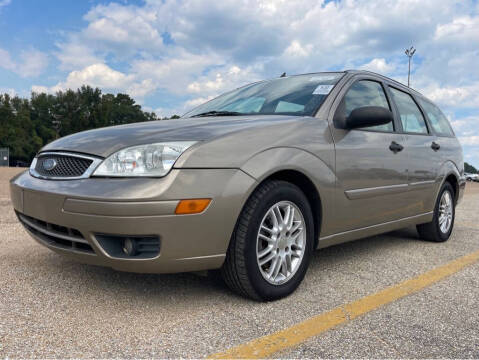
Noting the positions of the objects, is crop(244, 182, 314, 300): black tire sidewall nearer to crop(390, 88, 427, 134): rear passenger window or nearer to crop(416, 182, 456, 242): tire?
crop(390, 88, 427, 134): rear passenger window

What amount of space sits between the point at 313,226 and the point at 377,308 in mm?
641

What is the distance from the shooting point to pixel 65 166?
2426 millimetres

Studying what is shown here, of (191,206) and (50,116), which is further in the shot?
(50,116)

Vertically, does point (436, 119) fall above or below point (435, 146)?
above

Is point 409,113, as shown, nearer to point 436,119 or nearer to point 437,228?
point 436,119

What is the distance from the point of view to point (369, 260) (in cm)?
362

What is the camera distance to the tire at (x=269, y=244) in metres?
2.38

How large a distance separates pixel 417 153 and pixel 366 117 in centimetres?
123

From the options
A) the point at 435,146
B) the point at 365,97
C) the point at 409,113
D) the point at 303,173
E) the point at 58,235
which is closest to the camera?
the point at 58,235

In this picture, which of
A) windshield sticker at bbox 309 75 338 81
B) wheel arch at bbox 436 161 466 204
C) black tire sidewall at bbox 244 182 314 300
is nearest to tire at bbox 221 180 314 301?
black tire sidewall at bbox 244 182 314 300

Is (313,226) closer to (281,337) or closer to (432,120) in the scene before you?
(281,337)

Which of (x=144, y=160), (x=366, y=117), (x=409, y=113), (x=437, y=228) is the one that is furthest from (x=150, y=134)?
(x=437, y=228)

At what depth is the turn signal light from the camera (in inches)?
84.5

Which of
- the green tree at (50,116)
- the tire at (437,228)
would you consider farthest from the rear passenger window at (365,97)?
the green tree at (50,116)
